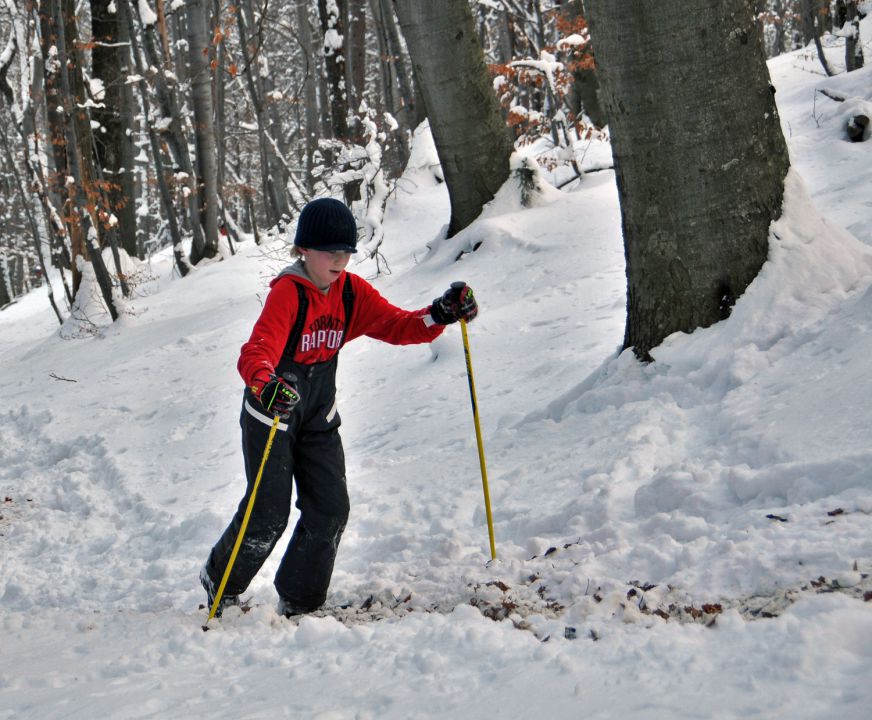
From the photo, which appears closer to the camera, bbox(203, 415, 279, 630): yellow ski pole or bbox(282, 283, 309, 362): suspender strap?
bbox(203, 415, 279, 630): yellow ski pole

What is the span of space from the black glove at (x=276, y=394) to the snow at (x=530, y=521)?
0.86 meters

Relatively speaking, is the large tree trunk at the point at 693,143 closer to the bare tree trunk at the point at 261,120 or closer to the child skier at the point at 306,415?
the child skier at the point at 306,415

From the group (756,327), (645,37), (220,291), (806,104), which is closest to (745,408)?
(756,327)

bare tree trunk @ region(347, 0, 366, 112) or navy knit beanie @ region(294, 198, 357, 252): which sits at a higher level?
bare tree trunk @ region(347, 0, 366, 112)

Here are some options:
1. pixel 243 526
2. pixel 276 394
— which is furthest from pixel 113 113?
pixel 276 394

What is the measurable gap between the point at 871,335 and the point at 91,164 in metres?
11.2

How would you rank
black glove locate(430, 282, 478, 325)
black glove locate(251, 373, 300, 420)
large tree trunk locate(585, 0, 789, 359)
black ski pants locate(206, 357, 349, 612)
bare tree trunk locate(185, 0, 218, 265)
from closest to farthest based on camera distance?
black glove locate(251, 373, 300, 420)
black ski pants locate(206, 357, 349, 612)
black glove locate(430, 282, 478, 325)
large tree trunk locate(585, 0, 789, 359)
bare tree trunk locate(185, 0, 218, 265)

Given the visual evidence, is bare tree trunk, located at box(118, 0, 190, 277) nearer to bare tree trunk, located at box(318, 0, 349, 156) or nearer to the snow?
bare tree trunk, located at box(318, 0, 349, 156)

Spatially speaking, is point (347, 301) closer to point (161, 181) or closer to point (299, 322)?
point (299, 322)

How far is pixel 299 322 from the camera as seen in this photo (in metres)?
4.02

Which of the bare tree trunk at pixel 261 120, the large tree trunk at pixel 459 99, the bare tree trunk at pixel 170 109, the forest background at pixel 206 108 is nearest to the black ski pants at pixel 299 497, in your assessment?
the large tree trunk at pixel 459 99

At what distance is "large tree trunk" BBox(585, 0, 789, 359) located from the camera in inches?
185

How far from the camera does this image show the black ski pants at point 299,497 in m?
4.08

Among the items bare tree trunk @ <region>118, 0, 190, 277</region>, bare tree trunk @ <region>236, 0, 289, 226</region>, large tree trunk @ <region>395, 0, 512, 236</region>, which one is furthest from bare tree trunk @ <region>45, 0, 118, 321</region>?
large tree trunk @ <region>395, 0, 512, 236</region>
